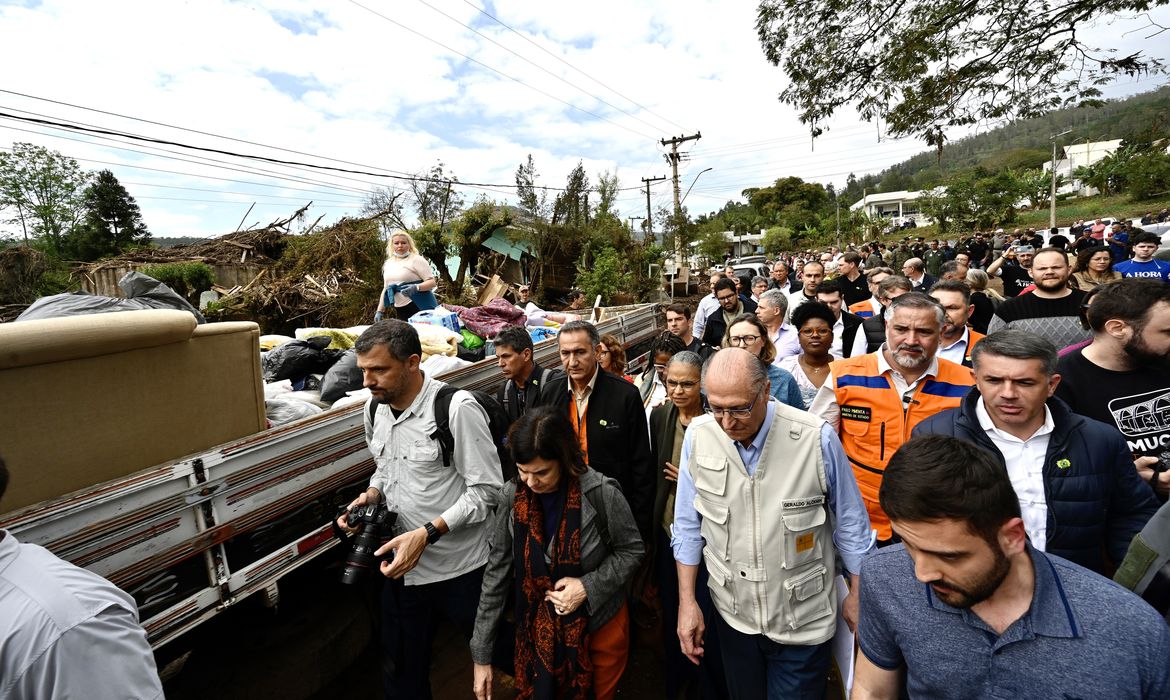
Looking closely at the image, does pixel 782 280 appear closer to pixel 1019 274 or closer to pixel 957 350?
pixel 1019 274

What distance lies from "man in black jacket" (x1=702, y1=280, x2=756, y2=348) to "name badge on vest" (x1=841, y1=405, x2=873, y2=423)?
2623 mm

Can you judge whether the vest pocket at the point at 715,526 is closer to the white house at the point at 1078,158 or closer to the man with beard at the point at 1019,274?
the man with beard at the point at 1019,274

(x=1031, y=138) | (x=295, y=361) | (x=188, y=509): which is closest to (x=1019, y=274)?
(x=295, y=361)

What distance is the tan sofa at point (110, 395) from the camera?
1649 mm

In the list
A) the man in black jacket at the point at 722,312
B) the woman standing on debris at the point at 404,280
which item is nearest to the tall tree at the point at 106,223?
the woman standing on debris at the point at 404,280

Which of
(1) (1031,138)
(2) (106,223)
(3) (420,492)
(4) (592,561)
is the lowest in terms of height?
(4) (592,561)

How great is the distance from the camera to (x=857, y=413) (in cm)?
236

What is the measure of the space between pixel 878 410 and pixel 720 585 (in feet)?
3.68

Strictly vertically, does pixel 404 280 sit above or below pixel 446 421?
above

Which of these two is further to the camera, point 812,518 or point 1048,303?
point 1048,303

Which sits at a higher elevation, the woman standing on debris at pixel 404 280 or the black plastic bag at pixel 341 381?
the woman standing on debris at pixel 404 280

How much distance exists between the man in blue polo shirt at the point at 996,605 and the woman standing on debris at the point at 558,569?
3.41 ft

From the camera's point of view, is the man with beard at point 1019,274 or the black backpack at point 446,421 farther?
the man with beard at point 1019,274

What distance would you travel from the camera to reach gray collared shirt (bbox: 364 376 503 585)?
218 cm
